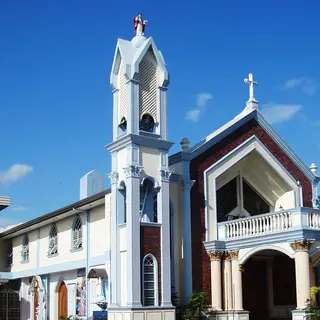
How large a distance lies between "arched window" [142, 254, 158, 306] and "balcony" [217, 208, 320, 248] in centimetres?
370

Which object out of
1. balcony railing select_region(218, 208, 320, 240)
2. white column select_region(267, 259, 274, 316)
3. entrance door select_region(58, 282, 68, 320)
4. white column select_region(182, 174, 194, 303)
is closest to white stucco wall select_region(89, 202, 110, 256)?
white column select_region(182, 174, 194, 303)

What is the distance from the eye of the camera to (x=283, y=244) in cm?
2452

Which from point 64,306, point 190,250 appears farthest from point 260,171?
point 64,306

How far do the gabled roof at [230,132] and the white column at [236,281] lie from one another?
430cm

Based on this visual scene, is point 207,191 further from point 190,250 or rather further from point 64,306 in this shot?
point 64,306

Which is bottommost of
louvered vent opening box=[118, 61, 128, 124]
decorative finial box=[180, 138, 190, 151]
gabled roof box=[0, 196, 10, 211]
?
gabled roof box=[0, 196, 10, 211]

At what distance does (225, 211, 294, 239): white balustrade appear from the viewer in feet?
80.6

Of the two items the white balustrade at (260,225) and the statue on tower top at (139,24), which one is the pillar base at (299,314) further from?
the statue on tower top at (139,24)

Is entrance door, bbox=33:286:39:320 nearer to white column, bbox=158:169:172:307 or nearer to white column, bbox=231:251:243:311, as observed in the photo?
white column, bbox=158:169:172:307

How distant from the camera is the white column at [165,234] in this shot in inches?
970

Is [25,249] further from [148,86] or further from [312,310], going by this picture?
[312,310]

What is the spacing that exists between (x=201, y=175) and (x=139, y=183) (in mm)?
3799

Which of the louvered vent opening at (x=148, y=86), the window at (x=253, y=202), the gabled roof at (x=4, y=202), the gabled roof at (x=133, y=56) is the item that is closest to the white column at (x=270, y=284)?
the window at (x=253, y=202)

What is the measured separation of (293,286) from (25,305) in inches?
618
